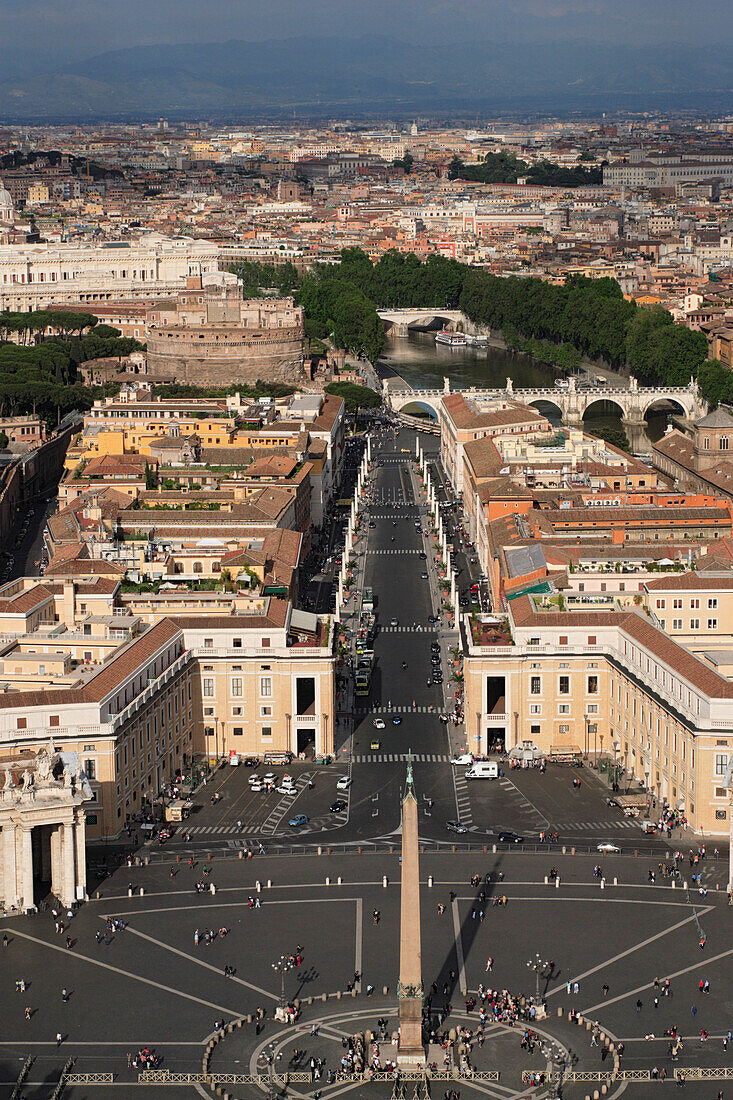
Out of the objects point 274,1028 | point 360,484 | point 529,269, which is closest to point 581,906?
point 274,1028

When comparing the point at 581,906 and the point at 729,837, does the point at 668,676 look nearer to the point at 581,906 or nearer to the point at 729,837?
the point at 729,837

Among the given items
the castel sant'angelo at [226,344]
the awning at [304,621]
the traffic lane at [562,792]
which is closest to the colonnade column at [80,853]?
the traffic lane at [562,792]

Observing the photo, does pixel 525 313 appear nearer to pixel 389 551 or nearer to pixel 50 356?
pixel 50 356

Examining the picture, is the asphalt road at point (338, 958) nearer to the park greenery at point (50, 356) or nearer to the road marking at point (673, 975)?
the road marking at point (673, 975)

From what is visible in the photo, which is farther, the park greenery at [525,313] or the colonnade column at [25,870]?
the park greenery at [525,313]

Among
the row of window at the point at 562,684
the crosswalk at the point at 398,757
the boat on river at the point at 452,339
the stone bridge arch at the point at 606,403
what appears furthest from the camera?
the boat on river at the point at 452,339

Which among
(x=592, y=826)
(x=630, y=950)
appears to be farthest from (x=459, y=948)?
(x=592, y=826)
